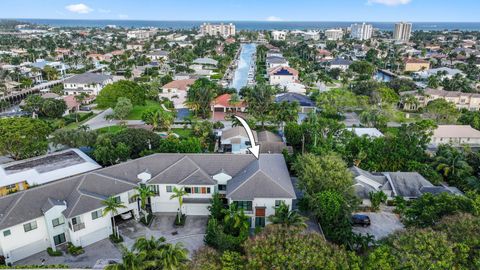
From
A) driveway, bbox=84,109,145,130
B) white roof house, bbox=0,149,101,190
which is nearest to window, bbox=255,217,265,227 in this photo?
white roof house, bbox=0,149,101,190

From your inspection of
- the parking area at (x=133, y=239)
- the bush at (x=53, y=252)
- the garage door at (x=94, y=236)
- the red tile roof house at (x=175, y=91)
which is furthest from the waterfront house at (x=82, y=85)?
the bush at (x=53, y=252)

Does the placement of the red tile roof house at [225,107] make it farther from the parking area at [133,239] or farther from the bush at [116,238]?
the bush at [116,238]

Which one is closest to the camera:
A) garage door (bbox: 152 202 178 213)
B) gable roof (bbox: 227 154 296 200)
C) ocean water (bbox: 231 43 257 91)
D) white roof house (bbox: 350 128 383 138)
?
gable roof (bbox: 227 154 296 200)

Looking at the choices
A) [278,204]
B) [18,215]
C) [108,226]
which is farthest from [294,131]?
[18,215]

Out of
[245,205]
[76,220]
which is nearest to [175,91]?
[245,205]

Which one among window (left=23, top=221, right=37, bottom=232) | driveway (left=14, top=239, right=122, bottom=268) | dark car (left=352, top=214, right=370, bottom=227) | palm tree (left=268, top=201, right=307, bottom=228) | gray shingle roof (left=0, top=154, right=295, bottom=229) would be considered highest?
gray shingle roof (left=0, top=154, right=295, bottom=229)

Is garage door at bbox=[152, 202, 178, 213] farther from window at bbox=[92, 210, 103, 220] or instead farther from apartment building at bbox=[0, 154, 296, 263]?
window at bbox=[92, 210, 103, 220]

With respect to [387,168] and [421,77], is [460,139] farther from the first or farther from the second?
[421,77]
